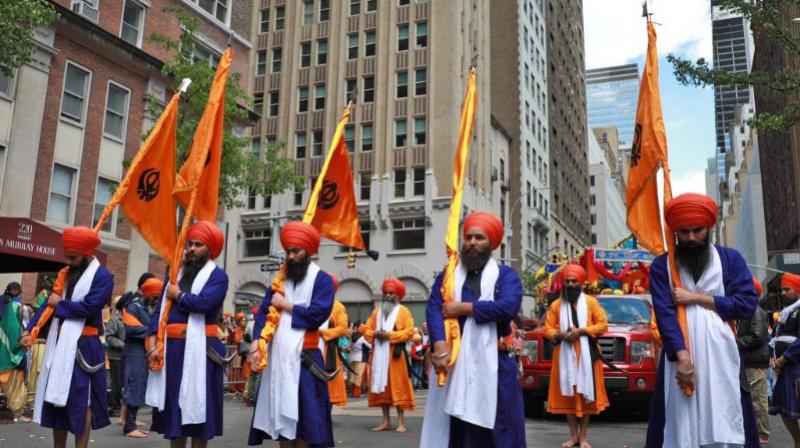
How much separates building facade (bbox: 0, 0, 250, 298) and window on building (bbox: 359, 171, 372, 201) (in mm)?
15855

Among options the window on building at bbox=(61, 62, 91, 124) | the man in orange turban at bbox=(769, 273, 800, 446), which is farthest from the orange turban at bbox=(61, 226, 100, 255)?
the window on building at bbox=(61, 62, 91, 124)

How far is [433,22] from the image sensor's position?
137 ft

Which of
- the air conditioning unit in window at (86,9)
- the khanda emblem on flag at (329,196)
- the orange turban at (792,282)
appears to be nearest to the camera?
the orange turban at (792,282)

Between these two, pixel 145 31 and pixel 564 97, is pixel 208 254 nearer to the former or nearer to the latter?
pixel 145 31

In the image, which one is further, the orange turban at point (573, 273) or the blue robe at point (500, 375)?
the orange turban at point (573, 273)

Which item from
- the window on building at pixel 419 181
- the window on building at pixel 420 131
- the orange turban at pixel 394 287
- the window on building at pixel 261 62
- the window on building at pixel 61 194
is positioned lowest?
the orange turban at pixel 394 287

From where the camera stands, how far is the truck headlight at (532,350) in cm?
1122

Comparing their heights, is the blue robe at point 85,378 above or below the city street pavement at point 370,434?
above

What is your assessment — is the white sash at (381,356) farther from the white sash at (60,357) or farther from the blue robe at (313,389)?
the white sash at (60,357)

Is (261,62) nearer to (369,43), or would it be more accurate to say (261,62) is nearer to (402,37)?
(369,43)

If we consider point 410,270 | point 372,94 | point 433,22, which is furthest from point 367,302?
point 433,22

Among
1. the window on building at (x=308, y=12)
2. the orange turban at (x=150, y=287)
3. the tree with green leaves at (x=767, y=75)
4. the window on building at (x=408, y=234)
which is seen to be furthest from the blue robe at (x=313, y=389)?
the window on building at (x=308, y=12)

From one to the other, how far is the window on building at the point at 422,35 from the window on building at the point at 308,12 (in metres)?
7.53

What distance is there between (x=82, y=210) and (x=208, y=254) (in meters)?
18.8
